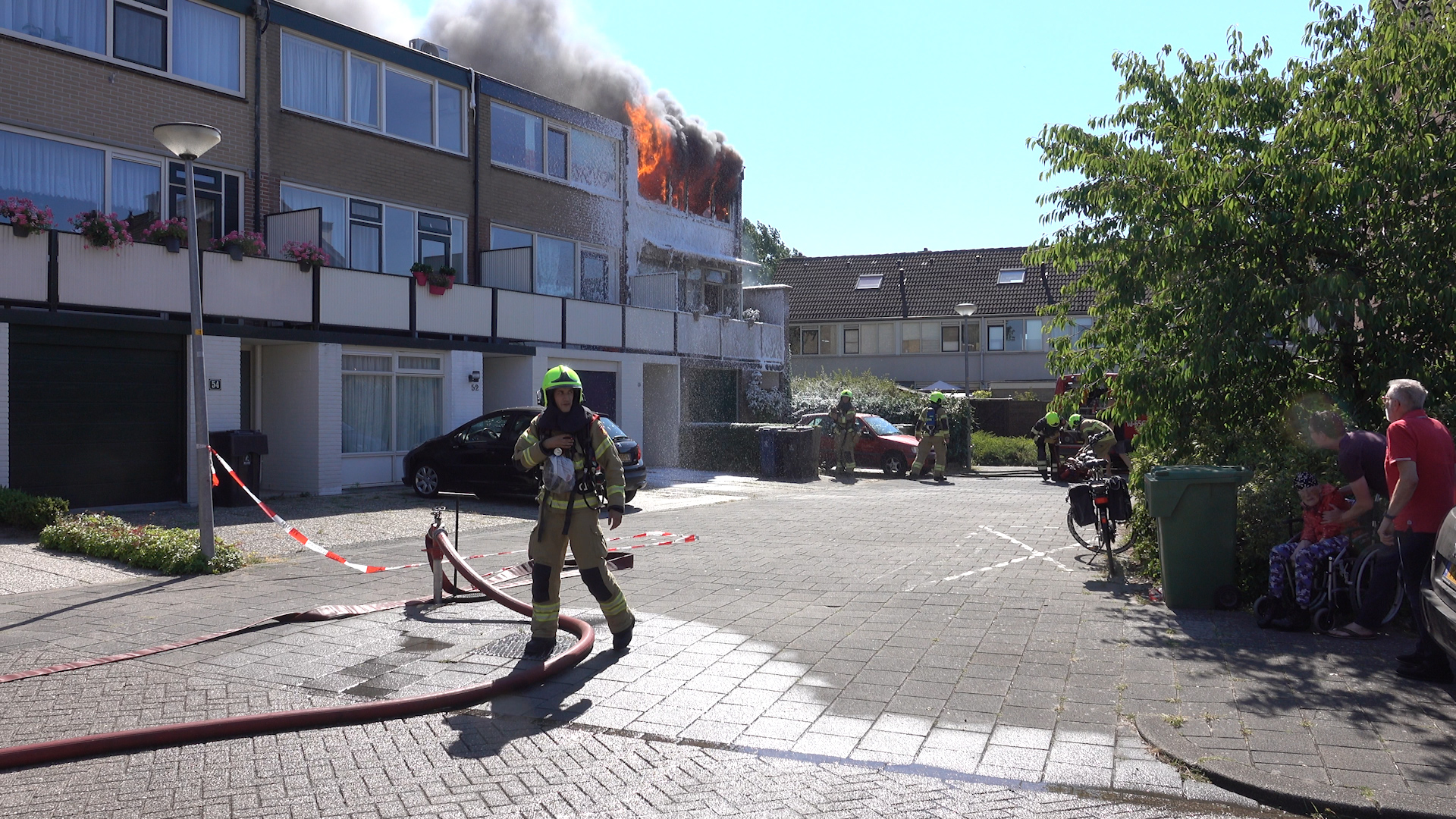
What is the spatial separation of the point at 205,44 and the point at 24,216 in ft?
15.9

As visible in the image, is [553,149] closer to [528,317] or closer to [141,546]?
[528,317]

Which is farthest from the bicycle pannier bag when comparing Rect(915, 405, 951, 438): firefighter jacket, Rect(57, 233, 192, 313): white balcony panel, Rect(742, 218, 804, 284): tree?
Rect(742, 218, 804, 284): tree

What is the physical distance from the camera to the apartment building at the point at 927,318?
47594mm

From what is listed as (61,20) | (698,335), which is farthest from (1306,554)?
(698,335)

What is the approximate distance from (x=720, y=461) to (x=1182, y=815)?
20.5 m

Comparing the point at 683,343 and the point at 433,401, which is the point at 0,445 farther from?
the point at 683,343

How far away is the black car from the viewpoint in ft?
52.0

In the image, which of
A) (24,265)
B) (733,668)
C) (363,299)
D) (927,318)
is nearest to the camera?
(733,668)

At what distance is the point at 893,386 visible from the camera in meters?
30.6

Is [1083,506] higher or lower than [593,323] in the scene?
lower

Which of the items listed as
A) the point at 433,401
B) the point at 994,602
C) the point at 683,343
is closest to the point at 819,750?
the point at 994,602

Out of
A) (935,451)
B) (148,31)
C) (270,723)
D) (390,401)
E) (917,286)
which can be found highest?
(148,31)

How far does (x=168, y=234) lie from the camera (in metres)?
15.0

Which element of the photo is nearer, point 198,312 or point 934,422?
point 198,312
